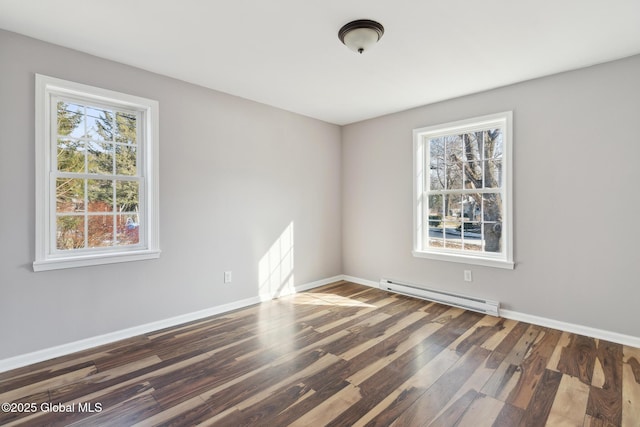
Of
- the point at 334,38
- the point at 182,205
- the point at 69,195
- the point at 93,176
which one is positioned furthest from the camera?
the point at 182,205

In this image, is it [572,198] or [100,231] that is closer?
[100,231]

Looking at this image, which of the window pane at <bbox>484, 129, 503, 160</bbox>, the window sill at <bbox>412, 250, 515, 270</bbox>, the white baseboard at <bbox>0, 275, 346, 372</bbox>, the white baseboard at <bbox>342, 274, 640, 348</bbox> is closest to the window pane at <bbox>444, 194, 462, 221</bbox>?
the window sill at <bbox>412, 250, 515, 270</bbox>

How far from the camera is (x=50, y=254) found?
2598 mm

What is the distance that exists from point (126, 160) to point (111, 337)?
1.68 metres

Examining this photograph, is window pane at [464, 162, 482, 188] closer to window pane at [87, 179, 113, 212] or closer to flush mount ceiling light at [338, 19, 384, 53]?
flush mount ceiling light at [338, 19, 384, 53]

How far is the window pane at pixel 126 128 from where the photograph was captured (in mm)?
3012

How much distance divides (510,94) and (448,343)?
2716 millimetres

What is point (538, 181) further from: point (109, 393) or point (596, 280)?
point (109, 393)

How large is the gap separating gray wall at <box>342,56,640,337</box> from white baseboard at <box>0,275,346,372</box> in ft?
8.73

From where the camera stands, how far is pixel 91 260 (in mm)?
2736

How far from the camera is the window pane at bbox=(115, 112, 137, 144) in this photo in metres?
3.01

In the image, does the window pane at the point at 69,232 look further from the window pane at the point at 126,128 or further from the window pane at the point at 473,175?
the window pane at the point at 473,175

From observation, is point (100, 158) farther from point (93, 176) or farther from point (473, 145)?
point (473, 145)

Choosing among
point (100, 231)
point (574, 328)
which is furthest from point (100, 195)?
point (574, 328)
